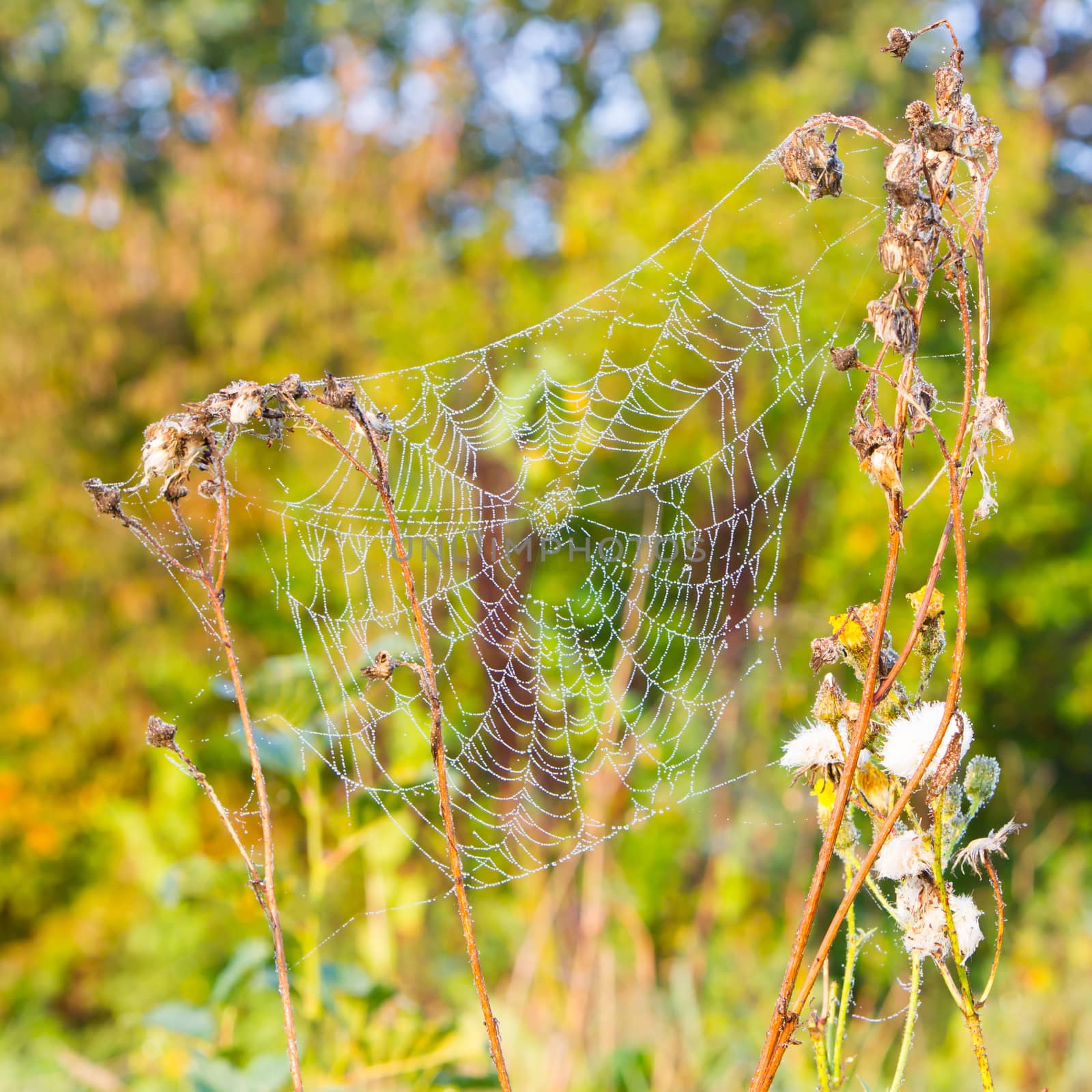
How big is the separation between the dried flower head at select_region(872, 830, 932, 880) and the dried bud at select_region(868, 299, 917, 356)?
0.31 meters

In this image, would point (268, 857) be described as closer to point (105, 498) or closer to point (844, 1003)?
point (105, 498)

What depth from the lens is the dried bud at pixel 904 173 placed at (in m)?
0.68

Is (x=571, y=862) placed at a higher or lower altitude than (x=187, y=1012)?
higher

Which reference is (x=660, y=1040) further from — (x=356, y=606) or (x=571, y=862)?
(x=356, y=606)

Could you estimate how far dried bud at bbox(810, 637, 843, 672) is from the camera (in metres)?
0.75

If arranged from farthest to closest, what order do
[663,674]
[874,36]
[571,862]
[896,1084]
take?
[874,36], [663,674], [571,862], [896,1084]

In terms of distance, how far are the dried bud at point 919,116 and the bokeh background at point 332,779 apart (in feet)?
2.56

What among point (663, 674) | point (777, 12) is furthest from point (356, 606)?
point (777, 12)

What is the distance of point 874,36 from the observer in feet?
34.9

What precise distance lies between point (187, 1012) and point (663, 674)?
2928 millimetres

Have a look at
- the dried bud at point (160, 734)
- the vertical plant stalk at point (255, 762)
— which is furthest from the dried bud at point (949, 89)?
the dried bud at point (160, 734)

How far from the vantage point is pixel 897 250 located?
0.68 metres

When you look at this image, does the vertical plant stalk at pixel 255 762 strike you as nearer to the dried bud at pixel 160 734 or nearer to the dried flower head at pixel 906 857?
the dried bud at pixel 160 734

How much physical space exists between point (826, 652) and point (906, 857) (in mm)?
141
